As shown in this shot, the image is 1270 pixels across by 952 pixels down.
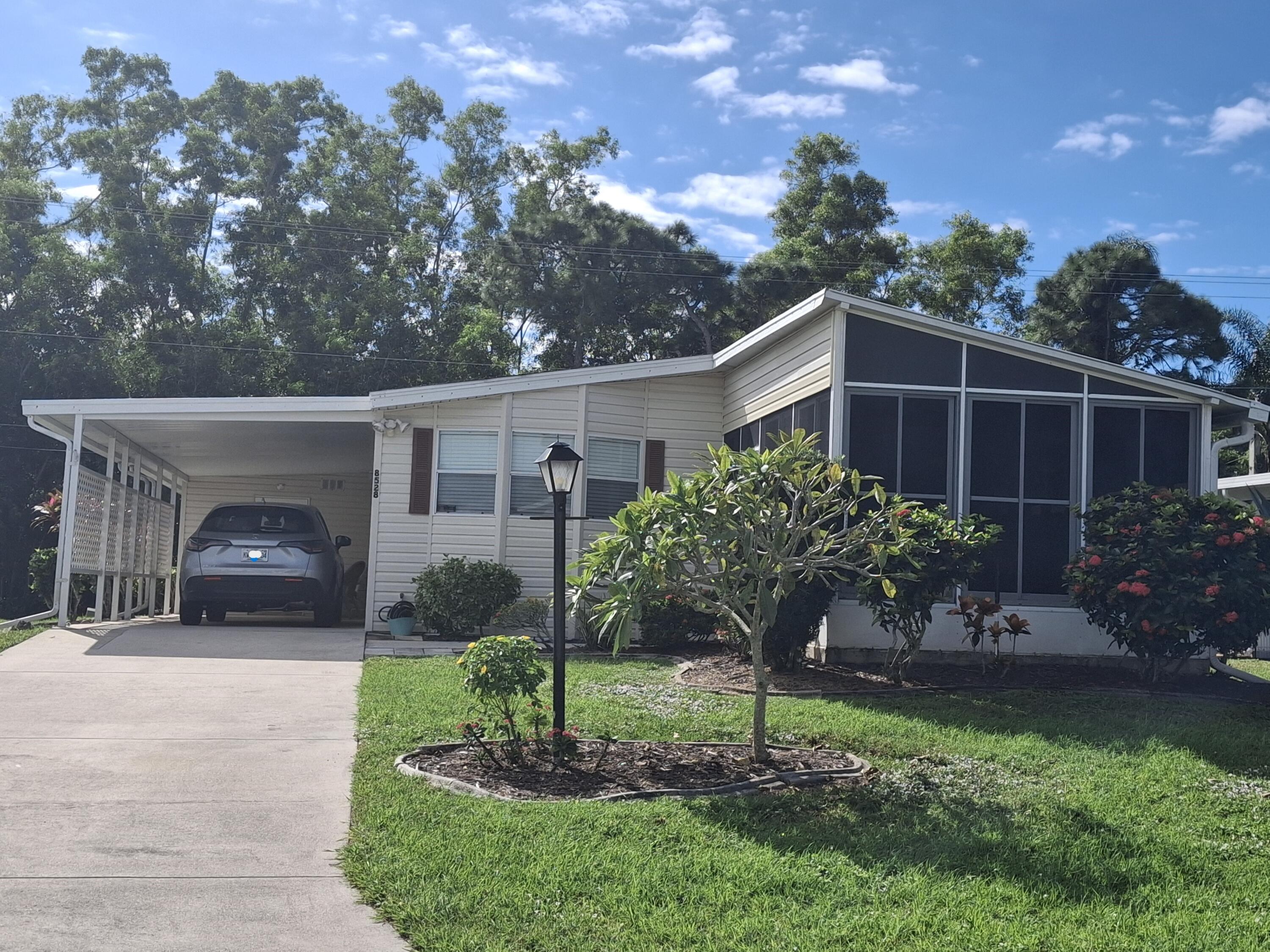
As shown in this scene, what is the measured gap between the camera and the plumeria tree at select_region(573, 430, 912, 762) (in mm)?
5832

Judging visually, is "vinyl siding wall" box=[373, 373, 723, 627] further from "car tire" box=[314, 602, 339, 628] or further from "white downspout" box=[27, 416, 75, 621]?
"white downspout" box=[27, 416, 75, 621]

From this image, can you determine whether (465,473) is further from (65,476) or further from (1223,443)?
(1223,443)

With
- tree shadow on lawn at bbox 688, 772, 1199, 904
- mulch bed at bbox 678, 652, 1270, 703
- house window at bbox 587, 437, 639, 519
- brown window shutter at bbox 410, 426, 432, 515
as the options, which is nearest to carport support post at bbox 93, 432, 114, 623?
brown window shutter at bbox 410, 426, 432, 515

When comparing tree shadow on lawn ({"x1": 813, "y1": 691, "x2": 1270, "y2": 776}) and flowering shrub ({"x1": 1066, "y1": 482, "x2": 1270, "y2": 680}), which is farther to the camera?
flowering shrub ({"x1": 1066, "y1": 482, "x2": 1270, "y2": 680})

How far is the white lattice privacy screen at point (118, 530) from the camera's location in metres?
13.1

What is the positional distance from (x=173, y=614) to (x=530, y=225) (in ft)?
44.3

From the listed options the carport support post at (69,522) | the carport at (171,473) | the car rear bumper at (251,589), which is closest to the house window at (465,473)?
the carport at (171,473)

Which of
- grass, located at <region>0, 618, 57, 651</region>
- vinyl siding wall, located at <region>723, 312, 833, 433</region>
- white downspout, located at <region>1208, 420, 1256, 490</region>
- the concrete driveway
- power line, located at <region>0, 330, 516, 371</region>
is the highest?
power line, located at <region>0, 330, 516, 371</region>

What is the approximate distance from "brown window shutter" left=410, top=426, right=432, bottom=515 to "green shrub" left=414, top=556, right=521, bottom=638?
88 cm

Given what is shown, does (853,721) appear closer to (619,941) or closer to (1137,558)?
(1137,558)

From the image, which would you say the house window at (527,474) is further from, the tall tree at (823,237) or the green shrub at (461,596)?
the tall tree at (823,237)

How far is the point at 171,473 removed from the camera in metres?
19.3

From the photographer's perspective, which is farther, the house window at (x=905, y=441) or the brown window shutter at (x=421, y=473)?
the brown window shutter at (x=421, y=473)

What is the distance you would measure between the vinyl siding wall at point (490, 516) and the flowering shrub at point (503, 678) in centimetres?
684
